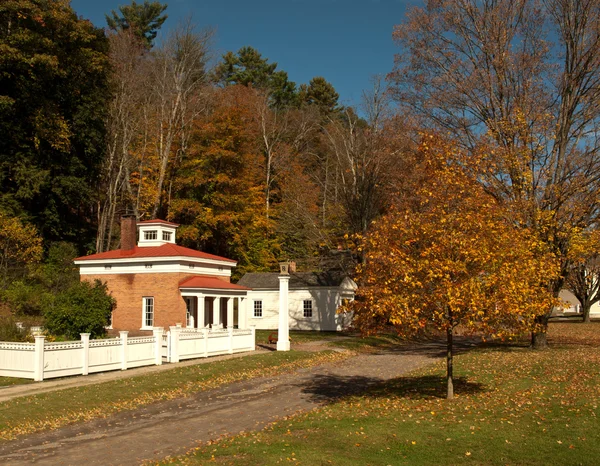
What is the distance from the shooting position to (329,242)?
135 feet

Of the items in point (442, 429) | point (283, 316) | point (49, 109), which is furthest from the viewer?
point (49, 109)

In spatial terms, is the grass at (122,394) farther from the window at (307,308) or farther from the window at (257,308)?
the window at (257,308)

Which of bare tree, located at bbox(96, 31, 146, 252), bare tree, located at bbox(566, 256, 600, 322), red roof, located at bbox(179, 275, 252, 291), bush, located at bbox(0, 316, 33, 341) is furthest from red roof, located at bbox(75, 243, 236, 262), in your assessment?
bare tree, located at bbox(566, 256, 600, 322)

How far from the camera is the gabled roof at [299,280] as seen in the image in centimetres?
4297

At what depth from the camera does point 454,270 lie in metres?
12.6

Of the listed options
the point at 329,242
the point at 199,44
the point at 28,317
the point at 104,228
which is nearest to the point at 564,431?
the point at 28,317

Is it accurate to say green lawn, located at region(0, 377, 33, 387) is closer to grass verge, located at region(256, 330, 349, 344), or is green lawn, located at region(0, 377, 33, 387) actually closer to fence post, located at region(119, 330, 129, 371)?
fence post, located at region(119, 330, 129, 371)

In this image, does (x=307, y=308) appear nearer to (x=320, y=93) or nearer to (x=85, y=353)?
(x=85, y=353)

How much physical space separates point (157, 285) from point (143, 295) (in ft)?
3.54

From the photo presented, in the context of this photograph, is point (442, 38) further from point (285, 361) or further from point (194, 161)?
point (194, 161)

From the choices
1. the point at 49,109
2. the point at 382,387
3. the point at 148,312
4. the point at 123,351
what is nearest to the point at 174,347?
the point at 123,351

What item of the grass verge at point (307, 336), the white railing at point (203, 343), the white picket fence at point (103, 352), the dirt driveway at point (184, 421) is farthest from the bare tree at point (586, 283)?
the white picket fence at point (103, 352)

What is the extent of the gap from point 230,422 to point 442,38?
22059 mm

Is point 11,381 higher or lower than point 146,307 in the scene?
lower
